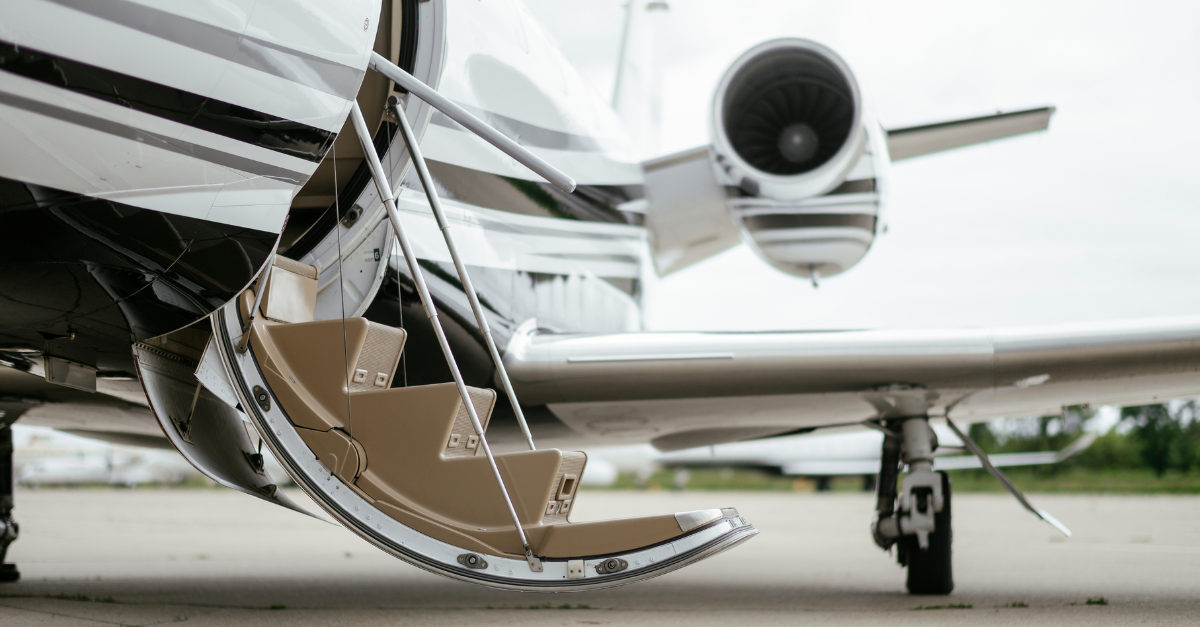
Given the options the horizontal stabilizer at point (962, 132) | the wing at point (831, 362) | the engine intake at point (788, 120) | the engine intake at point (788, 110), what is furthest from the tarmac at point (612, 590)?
the horizontal stabilizer at point (962, 132)

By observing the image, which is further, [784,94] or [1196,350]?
[784,94]

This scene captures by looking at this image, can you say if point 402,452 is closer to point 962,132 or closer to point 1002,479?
point 1002,479

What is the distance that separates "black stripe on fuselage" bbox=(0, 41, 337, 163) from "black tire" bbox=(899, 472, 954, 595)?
4235 millimetres

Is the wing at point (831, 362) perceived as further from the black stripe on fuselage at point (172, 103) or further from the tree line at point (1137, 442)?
the tree line at point (1137, 442)

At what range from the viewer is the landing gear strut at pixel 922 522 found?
565 centimetres

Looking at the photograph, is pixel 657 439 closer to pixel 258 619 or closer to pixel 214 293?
pixel 258 619

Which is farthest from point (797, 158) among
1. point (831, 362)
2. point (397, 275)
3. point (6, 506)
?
point (6, 506)

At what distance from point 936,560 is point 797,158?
3.00 metres

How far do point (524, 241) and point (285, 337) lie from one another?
212cm

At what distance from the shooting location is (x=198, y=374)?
3371mm

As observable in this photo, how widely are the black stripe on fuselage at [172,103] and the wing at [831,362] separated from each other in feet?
6.97

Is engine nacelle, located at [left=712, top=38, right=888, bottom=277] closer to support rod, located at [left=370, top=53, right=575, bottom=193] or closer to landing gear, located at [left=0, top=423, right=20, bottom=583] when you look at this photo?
support rod, located at [left=370, top=53, right=575, bottom=193]

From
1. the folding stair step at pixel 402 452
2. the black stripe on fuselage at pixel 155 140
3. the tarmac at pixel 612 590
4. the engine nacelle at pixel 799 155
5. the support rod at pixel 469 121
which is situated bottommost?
the tarmac at pixel 612 590

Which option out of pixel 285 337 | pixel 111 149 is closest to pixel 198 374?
pixel 285 337
